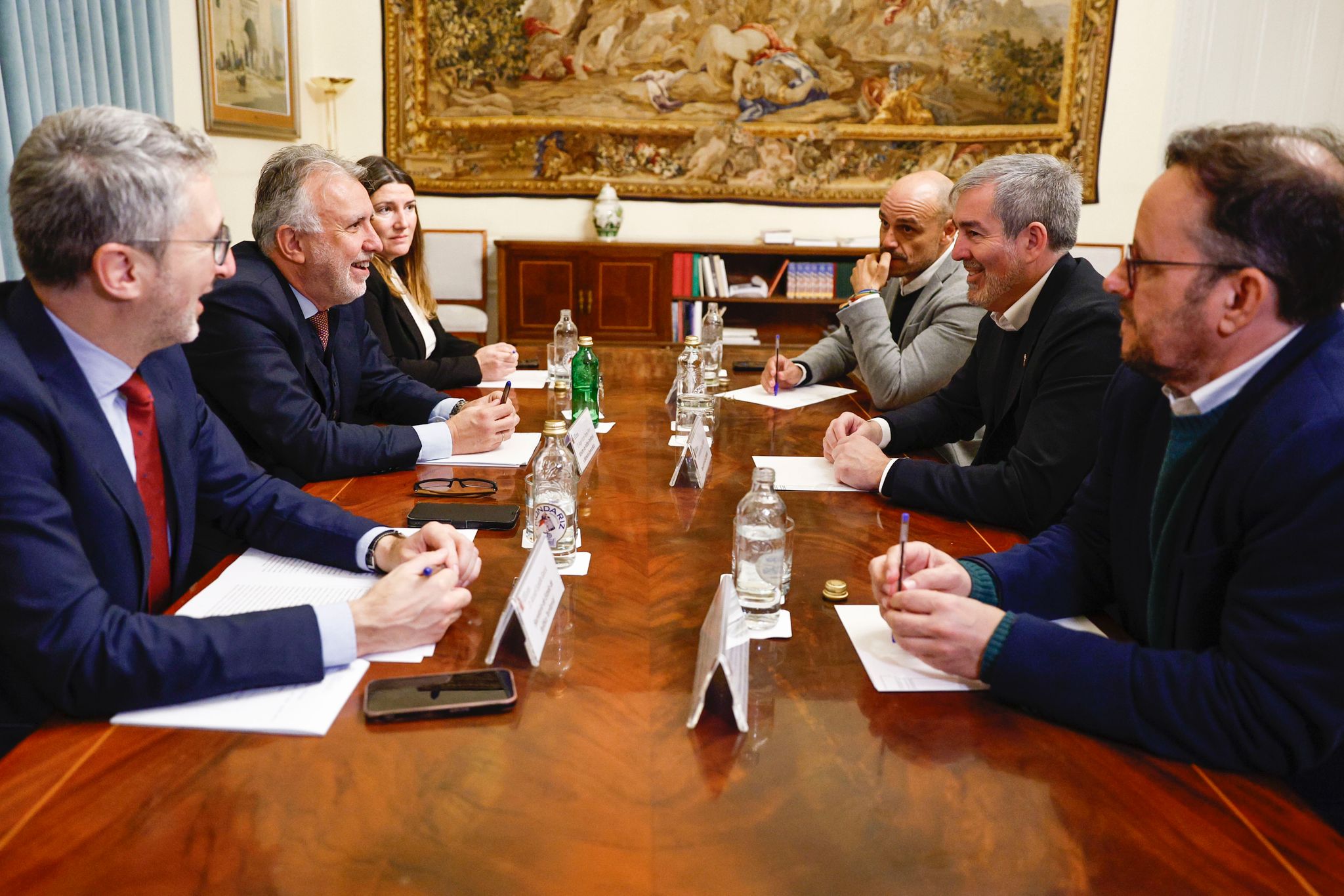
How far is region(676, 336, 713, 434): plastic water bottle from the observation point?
262cm

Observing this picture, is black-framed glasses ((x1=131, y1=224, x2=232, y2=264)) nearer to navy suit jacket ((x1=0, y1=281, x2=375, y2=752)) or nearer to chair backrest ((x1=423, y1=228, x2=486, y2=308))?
navy suit jacket ((x1=0, y1=281, x2=375, y2=752))

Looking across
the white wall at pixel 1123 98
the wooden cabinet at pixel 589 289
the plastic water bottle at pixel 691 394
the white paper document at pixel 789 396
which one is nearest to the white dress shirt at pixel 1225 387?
the plastic water bottle at pixel 691 394

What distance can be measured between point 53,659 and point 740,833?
78cm

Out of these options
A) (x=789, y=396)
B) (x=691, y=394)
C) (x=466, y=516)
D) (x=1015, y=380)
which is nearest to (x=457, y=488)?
(x=466, y=516)

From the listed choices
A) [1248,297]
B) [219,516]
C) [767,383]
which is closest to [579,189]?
[767,383]

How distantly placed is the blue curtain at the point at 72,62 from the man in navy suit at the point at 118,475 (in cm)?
207

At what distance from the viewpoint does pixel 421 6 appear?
6.01 m

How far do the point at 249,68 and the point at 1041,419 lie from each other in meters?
4.78

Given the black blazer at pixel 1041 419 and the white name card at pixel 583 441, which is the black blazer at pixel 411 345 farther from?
the black blazer at pixel 1041 419

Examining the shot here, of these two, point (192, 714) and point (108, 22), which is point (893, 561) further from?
point (108, 22)

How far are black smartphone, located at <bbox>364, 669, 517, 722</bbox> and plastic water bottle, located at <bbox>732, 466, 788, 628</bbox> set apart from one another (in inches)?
14.2

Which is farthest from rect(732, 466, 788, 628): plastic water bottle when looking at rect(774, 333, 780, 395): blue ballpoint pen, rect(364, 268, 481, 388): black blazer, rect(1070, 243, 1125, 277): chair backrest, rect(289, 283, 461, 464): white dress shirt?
rect(1070, 243, 1125, 277): chair backrest

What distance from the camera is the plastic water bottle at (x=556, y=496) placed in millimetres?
1596

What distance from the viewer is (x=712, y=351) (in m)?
3.43
